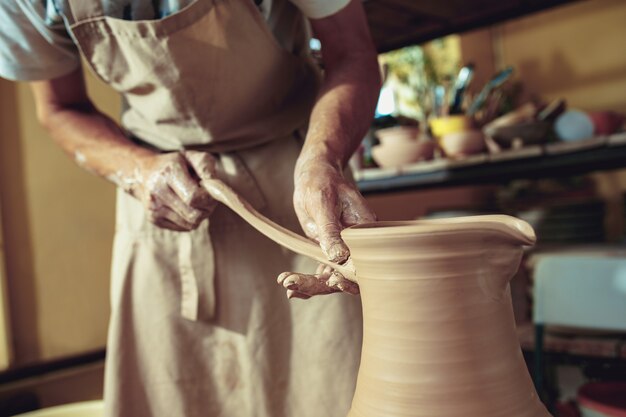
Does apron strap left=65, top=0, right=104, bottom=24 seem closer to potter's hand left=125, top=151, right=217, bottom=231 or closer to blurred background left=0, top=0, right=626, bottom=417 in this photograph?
potter's hand left=125, top=151, right=217, bottom=231

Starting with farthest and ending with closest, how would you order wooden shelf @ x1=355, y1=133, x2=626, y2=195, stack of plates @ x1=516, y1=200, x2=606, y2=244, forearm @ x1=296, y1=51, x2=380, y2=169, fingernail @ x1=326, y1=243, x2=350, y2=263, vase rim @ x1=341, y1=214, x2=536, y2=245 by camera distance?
stack of plates @ x1=516, y1=200, x2=606, y2=244, wooden shelf @ x1=355, y1=133, x2=626, y2=195, forearm @ x1=296, y1=51, x2=380, y2=169, fingernail @ x1=326, y1=243, x2=350, y2=263, vase rim @ x1=341, y1=214, x2=536, y2=245

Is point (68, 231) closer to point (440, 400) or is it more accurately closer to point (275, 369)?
point (275, 369)

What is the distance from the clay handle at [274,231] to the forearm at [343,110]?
0.36ft

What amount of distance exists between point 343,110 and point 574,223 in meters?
2.52

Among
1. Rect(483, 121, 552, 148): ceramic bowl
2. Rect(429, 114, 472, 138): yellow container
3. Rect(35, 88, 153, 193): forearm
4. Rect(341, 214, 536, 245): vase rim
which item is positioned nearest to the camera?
Rect(341, 214, 536, 245): vase rim

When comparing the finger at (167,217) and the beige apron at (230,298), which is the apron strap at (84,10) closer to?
the beige apron at (230,298)

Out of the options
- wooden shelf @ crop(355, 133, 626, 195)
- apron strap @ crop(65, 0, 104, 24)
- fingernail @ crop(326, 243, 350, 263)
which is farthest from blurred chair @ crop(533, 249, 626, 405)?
apron strap @ crop(65, 0, 104, 24)

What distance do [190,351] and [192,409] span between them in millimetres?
104

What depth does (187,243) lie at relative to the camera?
3.52 ft

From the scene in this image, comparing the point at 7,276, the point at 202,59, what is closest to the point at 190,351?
the point at 202,59

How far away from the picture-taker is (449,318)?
24.4 inches

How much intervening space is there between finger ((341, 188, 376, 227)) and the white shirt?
0.37m

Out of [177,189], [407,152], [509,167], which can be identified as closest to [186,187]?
[177,189]

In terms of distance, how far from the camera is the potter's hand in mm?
941
